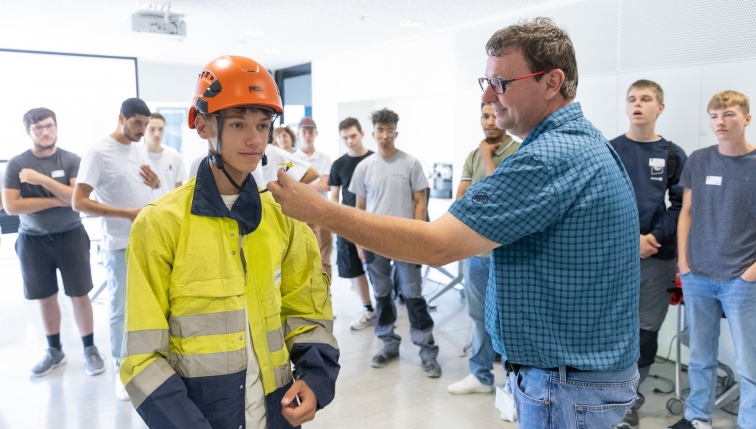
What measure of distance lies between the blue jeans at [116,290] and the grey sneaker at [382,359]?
169 centimetres

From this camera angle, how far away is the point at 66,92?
8.91 meters

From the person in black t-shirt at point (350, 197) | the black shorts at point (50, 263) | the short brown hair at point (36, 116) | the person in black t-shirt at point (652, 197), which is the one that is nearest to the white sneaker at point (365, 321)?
the person in black t-shirt at point (350, 197)

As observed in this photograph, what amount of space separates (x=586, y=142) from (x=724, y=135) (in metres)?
2.10

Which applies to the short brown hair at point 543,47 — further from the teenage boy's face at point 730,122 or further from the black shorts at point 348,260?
the black shorts at point 348,260

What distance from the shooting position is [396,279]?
13.1ft

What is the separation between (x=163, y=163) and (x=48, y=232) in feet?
2.94

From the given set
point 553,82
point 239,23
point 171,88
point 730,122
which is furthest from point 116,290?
point 171,88

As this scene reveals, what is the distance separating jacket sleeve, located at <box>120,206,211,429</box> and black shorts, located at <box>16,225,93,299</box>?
290 cm

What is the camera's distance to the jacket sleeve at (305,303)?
157cm

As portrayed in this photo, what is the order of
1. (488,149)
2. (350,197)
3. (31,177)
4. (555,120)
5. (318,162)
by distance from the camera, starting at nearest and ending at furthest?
(555,120), (488,149), (31,177), (350,197), (318,162)

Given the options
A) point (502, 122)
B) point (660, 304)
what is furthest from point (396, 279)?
point (502, 122)

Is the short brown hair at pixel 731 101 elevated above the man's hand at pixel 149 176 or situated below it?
above

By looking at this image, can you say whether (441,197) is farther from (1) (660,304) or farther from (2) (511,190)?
(2) (511,190)

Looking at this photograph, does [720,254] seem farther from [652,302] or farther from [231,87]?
[231,87]
